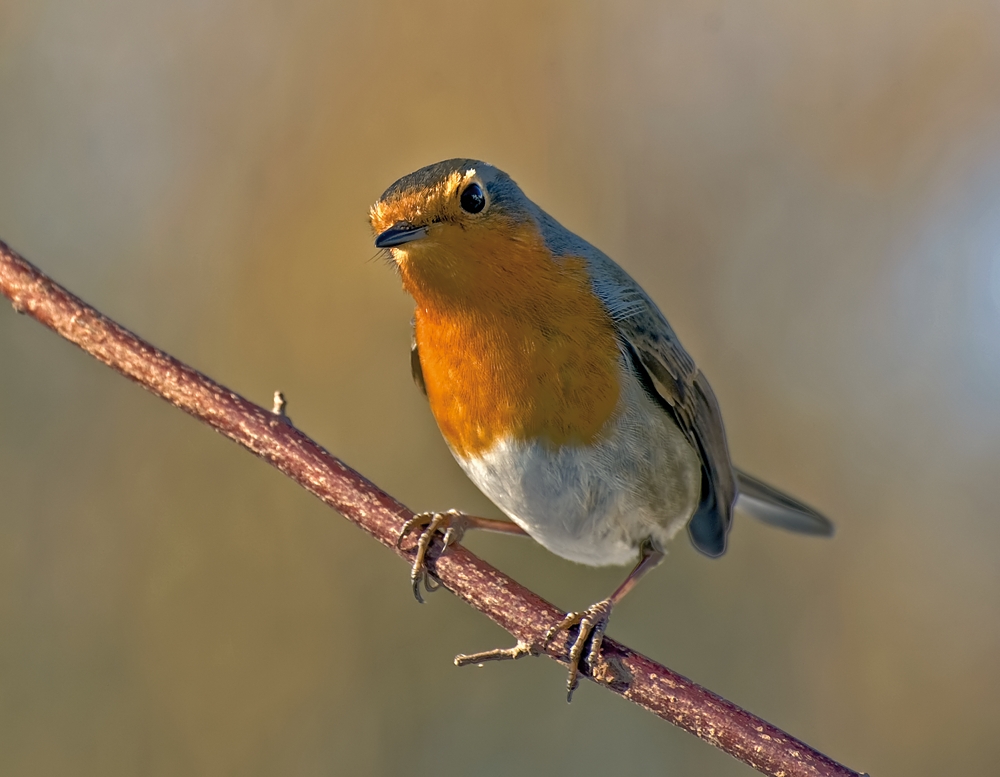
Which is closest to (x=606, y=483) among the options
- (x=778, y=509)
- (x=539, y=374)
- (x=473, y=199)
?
(x=539, y=374)

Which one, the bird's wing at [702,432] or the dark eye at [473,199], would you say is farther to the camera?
the bird's wing at [702,432]

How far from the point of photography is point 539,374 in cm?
247

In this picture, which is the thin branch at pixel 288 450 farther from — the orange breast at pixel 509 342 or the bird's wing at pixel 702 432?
the bird's wing at pixel 702 432

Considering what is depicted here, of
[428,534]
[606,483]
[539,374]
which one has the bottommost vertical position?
[428,534]

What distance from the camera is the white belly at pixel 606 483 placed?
8.40 feet

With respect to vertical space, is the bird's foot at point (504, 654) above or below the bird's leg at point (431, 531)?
below

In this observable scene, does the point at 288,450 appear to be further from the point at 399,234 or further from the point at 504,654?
the point at 504,654

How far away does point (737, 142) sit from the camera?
494cm

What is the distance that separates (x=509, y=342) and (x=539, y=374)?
0.11 m

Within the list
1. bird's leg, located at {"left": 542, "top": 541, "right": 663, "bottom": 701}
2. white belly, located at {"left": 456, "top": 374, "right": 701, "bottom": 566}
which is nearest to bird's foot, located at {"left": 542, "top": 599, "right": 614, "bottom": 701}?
bird's leg, located at {"left": 542, "top": 541, "right": 663, "bottom": 701}

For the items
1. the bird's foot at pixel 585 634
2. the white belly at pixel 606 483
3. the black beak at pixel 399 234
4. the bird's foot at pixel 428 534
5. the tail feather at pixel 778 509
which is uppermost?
the black beak at pixel 399 234

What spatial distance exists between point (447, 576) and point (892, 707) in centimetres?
307

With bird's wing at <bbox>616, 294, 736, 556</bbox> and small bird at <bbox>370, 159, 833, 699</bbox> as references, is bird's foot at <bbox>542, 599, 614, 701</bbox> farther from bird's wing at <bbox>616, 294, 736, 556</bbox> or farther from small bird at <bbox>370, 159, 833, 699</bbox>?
bird's wing at <bbox>616, 294, 736, 556</bbox>

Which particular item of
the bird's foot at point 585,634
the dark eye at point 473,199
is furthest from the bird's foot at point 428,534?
the dark eye at point 473,199
